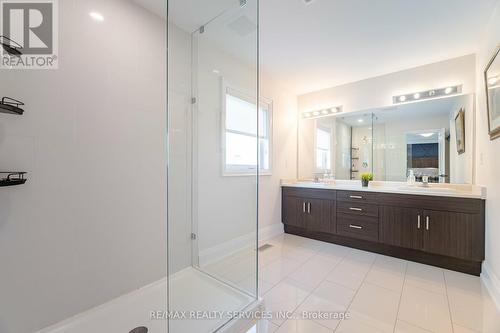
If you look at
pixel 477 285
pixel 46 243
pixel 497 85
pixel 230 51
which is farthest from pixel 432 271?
pixel 46 243

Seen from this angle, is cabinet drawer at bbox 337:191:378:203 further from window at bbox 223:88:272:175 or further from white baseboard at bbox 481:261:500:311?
window at bbox 223:88:272:175

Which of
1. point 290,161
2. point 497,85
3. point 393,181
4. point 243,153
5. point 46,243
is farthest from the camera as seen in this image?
point 290,161

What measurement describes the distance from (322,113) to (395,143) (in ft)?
4.01

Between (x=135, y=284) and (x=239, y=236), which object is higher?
(x=239, y=236)

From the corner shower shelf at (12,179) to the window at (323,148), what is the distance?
3.66 m

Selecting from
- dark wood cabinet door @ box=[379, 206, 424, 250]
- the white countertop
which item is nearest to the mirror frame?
the white countertop

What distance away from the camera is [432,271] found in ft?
7.32

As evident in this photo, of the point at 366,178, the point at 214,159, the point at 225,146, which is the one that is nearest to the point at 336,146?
the point at 366,178

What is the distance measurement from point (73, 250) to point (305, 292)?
6.16 ft

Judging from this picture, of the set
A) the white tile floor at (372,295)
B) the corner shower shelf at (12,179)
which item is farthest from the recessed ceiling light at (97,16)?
the white tile floor at (372,295)

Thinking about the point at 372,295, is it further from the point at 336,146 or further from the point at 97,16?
the point at 97,16

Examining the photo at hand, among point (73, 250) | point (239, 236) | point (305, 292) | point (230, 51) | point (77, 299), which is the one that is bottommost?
point (305, 292)

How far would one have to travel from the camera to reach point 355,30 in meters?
2.10

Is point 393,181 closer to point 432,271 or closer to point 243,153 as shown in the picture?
point 432,271
